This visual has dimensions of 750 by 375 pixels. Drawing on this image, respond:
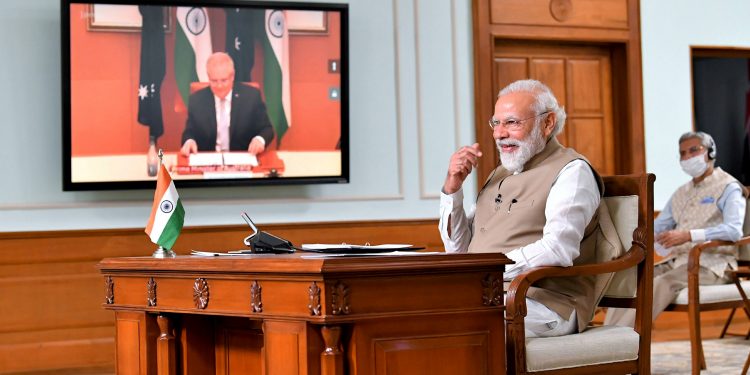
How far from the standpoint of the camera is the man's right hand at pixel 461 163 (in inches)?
134

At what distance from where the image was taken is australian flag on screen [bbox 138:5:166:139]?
5668 millimetres

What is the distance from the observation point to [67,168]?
218 inches

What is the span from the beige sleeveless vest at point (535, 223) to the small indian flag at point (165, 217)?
1.01 metres

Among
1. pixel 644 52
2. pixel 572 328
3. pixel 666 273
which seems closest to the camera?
pixel 572 328

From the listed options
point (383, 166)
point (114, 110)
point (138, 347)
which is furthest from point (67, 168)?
point (138, 347)

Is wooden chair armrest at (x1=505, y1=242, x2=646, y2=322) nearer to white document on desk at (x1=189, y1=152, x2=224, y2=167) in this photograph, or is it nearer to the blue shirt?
the blue shirt

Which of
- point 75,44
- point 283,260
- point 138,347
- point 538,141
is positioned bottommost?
point 138,347

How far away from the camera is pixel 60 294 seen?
5656mm

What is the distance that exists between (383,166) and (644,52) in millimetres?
2030

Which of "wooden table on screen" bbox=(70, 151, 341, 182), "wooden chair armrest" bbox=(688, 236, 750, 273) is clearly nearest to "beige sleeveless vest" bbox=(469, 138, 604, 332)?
"wooden chair armrest" bbox=(688, 236, 750, 273)

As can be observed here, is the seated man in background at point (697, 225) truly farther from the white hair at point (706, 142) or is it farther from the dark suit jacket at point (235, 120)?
the dark suit jacket at point (235, 120)

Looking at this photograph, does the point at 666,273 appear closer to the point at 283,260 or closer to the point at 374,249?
the point at 374,249

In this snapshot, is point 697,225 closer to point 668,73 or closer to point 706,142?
→ point 706,142

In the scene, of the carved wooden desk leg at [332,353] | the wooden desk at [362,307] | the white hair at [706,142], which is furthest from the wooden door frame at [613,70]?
the carved wooden desk leg at [332,353]
